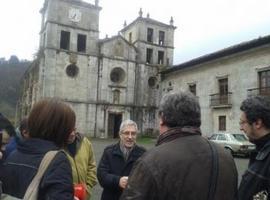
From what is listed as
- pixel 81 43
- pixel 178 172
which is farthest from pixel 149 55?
pixel 178 172

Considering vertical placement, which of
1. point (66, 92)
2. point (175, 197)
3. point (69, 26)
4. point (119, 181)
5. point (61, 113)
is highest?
point (69, 26)

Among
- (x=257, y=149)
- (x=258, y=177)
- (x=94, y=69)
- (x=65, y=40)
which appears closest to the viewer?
(x=258, y=177)

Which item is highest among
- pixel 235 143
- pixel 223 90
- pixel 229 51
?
pixel 229 51

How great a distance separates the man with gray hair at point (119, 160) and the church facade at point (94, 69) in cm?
2989

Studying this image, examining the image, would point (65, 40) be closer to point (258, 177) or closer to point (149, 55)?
point (149, 55)

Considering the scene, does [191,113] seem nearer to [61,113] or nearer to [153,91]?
[61,113]

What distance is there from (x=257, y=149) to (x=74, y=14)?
1382 inches

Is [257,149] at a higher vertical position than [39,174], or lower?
higher

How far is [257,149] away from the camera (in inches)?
115

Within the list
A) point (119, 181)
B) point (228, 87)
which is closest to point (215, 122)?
point (228, 87)

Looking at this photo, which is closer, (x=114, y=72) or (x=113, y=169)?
(x=113, y=169)

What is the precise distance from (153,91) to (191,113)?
1461 inches

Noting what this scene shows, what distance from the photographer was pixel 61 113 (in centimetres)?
236

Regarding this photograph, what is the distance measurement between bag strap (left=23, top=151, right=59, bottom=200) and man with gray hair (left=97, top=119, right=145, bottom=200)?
2.04m
